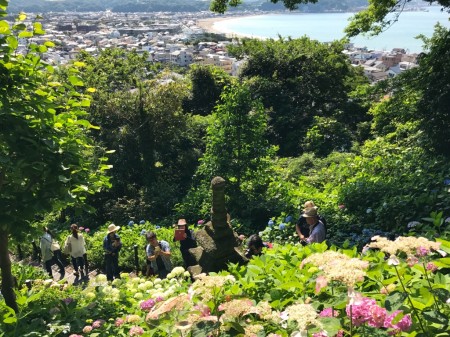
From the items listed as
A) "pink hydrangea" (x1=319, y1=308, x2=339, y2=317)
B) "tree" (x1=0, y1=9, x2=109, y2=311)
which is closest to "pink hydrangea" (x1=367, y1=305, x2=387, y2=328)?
"pink hydrangea" (x1=319, y1=308, x2=339, y2=317)

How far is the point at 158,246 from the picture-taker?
6730mm

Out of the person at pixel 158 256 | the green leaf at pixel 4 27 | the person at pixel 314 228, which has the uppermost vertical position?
the green leaf at pixel 4 27

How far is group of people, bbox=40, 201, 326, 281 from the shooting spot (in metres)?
5.87

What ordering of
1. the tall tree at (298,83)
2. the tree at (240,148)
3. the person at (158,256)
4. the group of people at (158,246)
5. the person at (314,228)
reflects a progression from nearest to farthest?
the person at (314,228) → the group of people at (158,246) → the person at (158,256) → the tree at (240,148) → the tall tree at (298,83)

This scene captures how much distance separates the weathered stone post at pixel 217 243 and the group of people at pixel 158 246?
45 cm

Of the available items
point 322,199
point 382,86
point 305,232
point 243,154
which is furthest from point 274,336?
point 382,86

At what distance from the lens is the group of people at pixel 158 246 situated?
19.3 feet

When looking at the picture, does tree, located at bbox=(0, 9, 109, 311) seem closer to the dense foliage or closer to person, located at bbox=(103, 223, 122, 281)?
the dense foliage

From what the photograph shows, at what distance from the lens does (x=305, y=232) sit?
21.4 feet

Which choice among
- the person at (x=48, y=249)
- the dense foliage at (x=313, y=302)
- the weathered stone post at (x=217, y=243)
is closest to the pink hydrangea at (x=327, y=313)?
the dense foliage at (x=313, y=302)

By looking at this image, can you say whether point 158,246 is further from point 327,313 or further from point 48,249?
point 327,313

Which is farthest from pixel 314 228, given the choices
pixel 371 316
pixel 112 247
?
pixel 371 316

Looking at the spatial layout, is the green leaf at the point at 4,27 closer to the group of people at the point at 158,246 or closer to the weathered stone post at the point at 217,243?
the weathered stone post at the point at 217,243

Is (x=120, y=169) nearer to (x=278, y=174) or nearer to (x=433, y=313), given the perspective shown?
(x=278, y=174)
